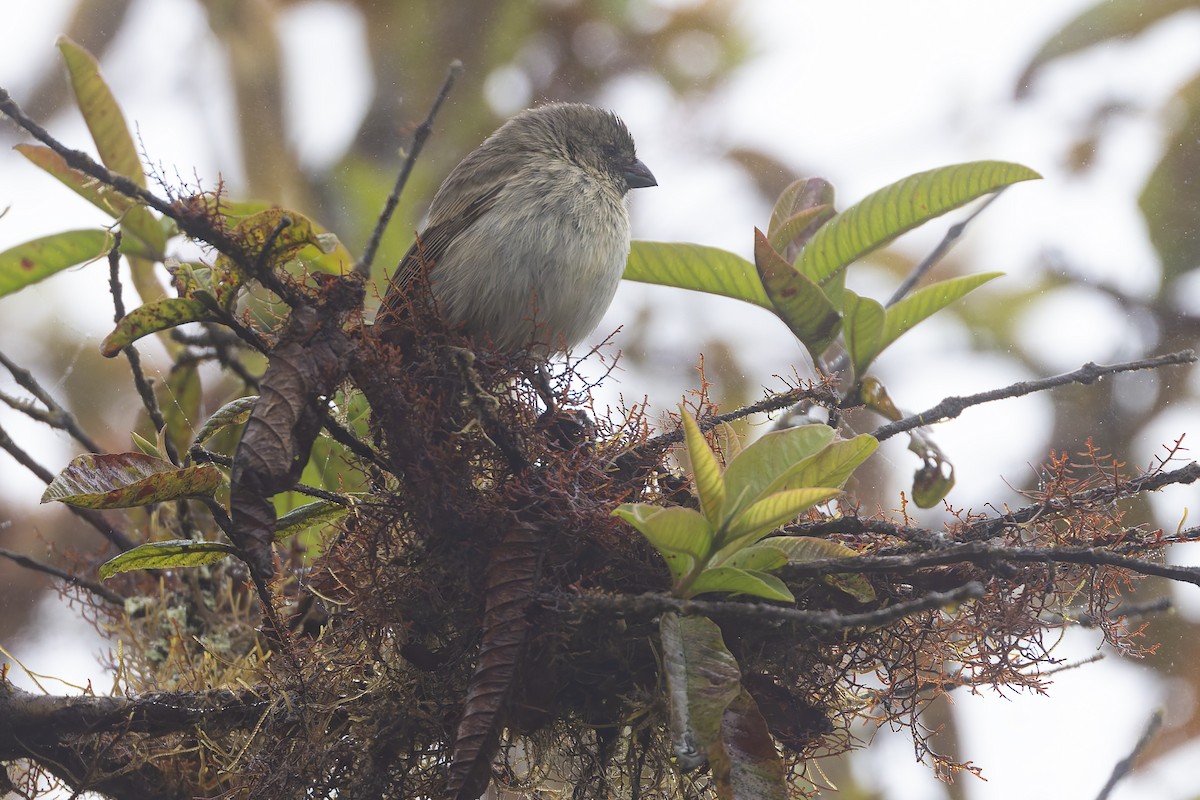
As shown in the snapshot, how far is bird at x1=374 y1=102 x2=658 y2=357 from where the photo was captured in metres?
2.36

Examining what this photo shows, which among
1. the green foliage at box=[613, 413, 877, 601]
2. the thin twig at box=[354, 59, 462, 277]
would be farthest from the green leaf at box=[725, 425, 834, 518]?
the thin twig at box=[354, 59, 462, 277]

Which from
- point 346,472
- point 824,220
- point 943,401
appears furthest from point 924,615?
point 346,472

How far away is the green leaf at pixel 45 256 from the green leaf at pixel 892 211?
1475 millimetres

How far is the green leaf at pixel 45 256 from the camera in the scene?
2225mm

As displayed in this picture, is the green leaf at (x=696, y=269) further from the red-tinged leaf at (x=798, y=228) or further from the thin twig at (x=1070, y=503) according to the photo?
the thin twig at (x=1070, y=503)

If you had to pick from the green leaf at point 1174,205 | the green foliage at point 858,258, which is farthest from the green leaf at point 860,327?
the green leaf at point 1174,205

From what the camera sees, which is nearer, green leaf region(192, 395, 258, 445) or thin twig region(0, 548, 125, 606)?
green leaf region(192, 395, 258, 445)

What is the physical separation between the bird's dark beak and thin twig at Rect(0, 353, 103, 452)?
5.13 feet

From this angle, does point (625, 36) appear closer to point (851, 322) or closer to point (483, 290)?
point (483, 290)

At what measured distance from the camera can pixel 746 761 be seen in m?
1.37

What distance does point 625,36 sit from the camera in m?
3.64

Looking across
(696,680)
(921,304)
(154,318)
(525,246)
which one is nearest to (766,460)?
(696,680)

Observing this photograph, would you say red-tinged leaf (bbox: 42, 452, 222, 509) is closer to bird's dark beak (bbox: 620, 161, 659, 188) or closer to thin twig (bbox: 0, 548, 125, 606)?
thin twig (bbox: 0, 548, 125, 606)

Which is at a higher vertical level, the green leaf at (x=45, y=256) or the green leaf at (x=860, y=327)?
the green leaf at (x=45, y=256)
